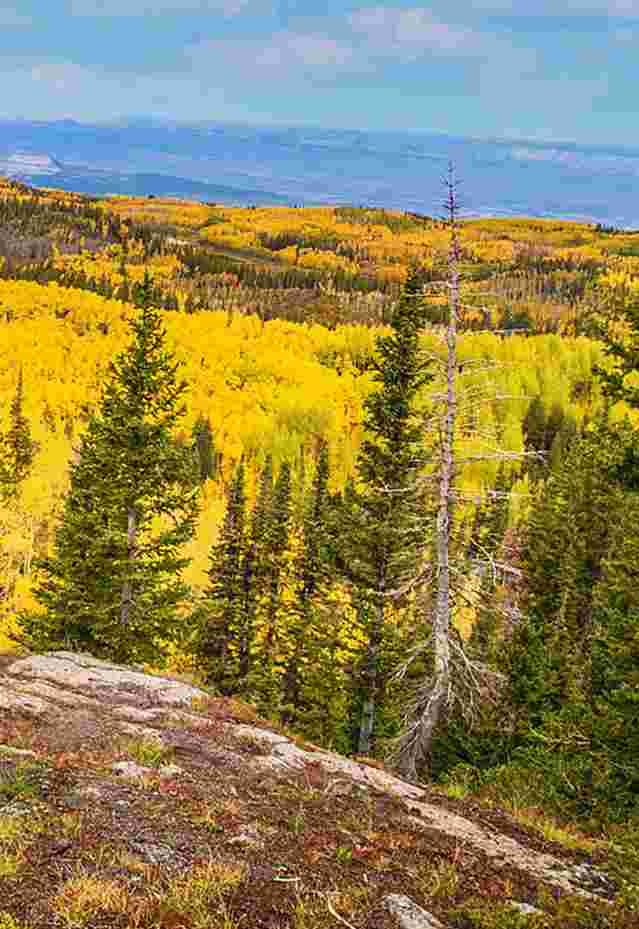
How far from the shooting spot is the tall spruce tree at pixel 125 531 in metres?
22.0

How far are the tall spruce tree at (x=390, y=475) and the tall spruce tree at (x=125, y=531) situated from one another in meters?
5.54

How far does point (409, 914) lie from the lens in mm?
6828

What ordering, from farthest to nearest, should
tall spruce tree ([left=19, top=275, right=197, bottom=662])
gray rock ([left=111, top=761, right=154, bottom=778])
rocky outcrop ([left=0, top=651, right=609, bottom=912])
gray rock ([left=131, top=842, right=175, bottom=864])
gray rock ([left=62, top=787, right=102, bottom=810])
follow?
tall spruce tree ([left=19, top=275, right=197, bottom=662]) < gray rock ([left=111, top=761, right=154, bottom=778]) < rocky outcrop ([left=0, top=651, right=609, bottom=912]) < gray rock ([left=62, top=787, right=102, bottom=810]) < gray rock ([left=131, top=842, right=175, bottom=864])

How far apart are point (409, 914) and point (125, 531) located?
17795 millimetres

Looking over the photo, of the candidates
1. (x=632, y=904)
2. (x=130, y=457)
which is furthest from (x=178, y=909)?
(x=130, y=457)

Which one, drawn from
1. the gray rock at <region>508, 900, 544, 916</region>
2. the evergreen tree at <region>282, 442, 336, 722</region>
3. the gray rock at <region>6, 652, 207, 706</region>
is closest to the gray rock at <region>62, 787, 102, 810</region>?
the gray rock at <region>508, 900, 544, 916</region>

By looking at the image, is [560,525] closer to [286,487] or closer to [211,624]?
[286,487]

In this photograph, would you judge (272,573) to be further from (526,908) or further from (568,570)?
(526,908)

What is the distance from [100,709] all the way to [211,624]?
22733 millimetres

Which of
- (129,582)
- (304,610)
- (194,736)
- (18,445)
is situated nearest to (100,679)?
(194,736)

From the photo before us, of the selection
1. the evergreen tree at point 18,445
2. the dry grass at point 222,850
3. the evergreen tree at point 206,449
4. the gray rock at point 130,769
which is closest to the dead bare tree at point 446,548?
the dry grass at point 222,850

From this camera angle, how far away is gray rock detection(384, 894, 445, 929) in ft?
21.8

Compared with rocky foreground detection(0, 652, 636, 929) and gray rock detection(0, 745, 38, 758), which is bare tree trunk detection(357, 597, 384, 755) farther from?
gray rock detection(0, 745, 38, 758)

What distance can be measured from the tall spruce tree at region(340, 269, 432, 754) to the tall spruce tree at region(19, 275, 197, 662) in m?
5.54
